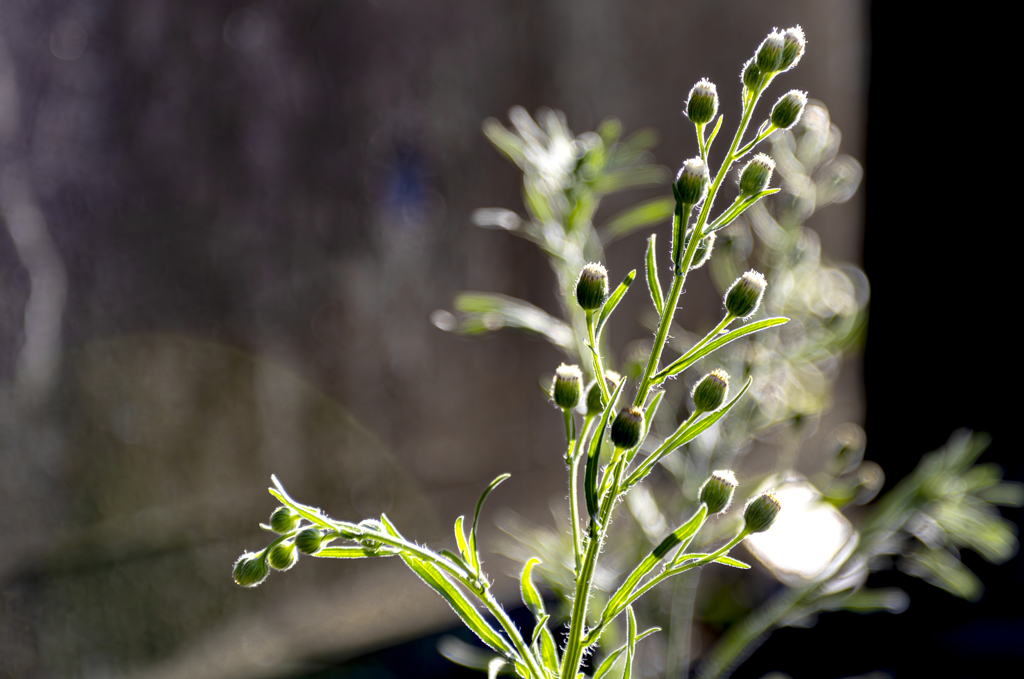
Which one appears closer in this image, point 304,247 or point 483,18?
point 304,247

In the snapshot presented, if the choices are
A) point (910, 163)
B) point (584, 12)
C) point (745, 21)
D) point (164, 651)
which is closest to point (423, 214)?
point (584, 12)

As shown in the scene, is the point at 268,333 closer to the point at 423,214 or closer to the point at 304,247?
the point at 304,247

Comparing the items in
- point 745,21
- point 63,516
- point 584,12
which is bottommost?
point 63,516

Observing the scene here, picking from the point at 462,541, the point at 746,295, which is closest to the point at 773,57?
the point at 746,295

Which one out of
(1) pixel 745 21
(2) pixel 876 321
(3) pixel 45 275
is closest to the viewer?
(3) pixel 45 275

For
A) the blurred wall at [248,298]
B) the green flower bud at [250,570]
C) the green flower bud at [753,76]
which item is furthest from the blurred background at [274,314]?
the green flower bud at [753,76]

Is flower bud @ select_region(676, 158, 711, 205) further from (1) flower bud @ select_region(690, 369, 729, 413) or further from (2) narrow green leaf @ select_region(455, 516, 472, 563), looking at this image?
(2) narrow green leaf @ select_region(455, 516, 472, 563)

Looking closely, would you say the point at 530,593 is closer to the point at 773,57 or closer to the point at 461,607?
the point at 461,607
